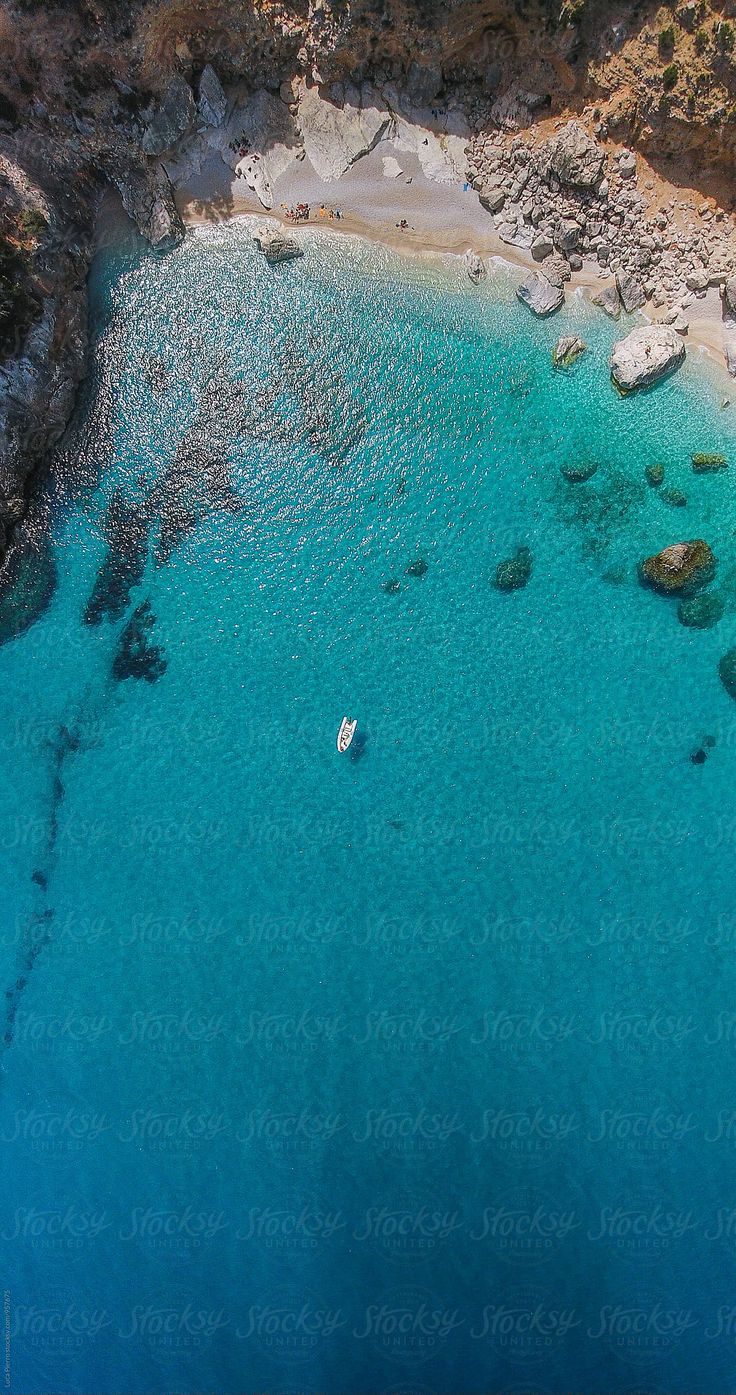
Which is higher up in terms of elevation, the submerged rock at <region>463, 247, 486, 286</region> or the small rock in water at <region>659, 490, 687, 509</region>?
the submerged rock at <region>463, 247, 486, 286</region>

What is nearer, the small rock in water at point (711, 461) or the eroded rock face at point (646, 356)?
the eroded rock face at point (646, 356)

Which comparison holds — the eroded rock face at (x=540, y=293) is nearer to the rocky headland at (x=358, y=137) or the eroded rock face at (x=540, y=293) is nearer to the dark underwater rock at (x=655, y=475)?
the rocky headland at (x=358, y=137)

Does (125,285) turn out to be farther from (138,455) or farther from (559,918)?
(559,918)

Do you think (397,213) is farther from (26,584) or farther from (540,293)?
(26,584)

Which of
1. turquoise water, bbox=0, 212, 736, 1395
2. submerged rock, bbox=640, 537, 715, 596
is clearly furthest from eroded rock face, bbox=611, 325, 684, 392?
submerged rock, bbox=640, 537, 715, 596

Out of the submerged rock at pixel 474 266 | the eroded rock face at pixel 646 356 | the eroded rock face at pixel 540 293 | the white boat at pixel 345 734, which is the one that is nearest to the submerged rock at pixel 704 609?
the eroded rock face at pixel 646 356

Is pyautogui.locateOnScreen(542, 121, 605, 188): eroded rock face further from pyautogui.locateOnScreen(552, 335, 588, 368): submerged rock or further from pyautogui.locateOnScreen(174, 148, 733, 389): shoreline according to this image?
pyautogui.locateOnScreen(552, 335, 588, 368): submerged rock

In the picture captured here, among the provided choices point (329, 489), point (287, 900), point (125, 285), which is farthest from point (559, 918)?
point (125, 285)
